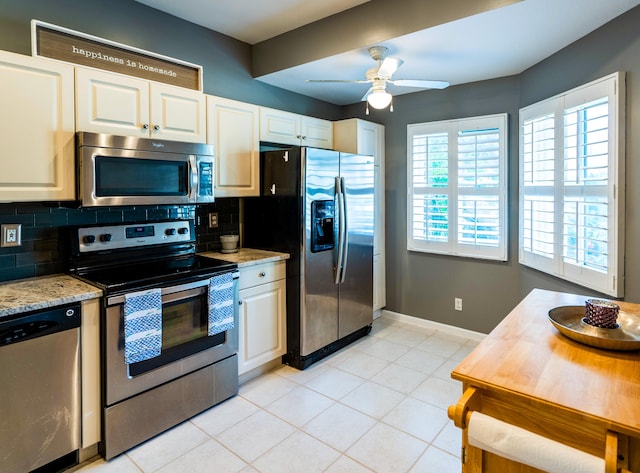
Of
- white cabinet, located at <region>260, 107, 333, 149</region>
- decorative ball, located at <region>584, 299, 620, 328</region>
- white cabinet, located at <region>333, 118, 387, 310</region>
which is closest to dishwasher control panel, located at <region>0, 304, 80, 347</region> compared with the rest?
white cabinet, located at <region>260, 107, 333, 149</region>

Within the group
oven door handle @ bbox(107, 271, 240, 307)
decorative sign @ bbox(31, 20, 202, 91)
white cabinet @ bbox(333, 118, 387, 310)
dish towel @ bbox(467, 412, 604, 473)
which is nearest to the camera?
dish towel @ bbox(467, 412, 604, 473)

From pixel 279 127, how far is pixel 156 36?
1103 mm

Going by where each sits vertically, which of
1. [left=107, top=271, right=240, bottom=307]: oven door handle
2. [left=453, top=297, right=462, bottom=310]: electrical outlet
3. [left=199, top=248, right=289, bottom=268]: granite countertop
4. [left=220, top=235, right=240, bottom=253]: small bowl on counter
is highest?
[left=220, top=235, right=240, bottom=253]: small bowl on counter

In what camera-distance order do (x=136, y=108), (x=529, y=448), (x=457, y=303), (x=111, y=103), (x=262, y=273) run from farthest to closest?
(x=457, y=303), (x=262, y=273), (x=136, y=108), (x=111, y=103), (x=529, y=448)

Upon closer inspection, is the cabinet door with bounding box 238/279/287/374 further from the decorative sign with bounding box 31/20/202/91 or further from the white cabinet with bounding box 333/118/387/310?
the decorative sign with bounding box 31/20/202/91

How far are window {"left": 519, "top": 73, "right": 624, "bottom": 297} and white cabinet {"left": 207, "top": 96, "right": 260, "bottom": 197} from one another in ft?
7.22

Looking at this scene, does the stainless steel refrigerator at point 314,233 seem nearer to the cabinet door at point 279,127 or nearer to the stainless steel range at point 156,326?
the cabinet door at point 279,127

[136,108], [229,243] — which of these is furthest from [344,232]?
[136,108]

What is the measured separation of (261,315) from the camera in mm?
2883

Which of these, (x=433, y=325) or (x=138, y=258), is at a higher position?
(x=138, y=258)

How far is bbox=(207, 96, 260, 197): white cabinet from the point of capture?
9.20ft

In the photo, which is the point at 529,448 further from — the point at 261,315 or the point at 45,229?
the point at 45,229

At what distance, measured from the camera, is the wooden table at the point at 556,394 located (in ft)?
3.25

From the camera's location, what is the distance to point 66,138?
2.07 m
